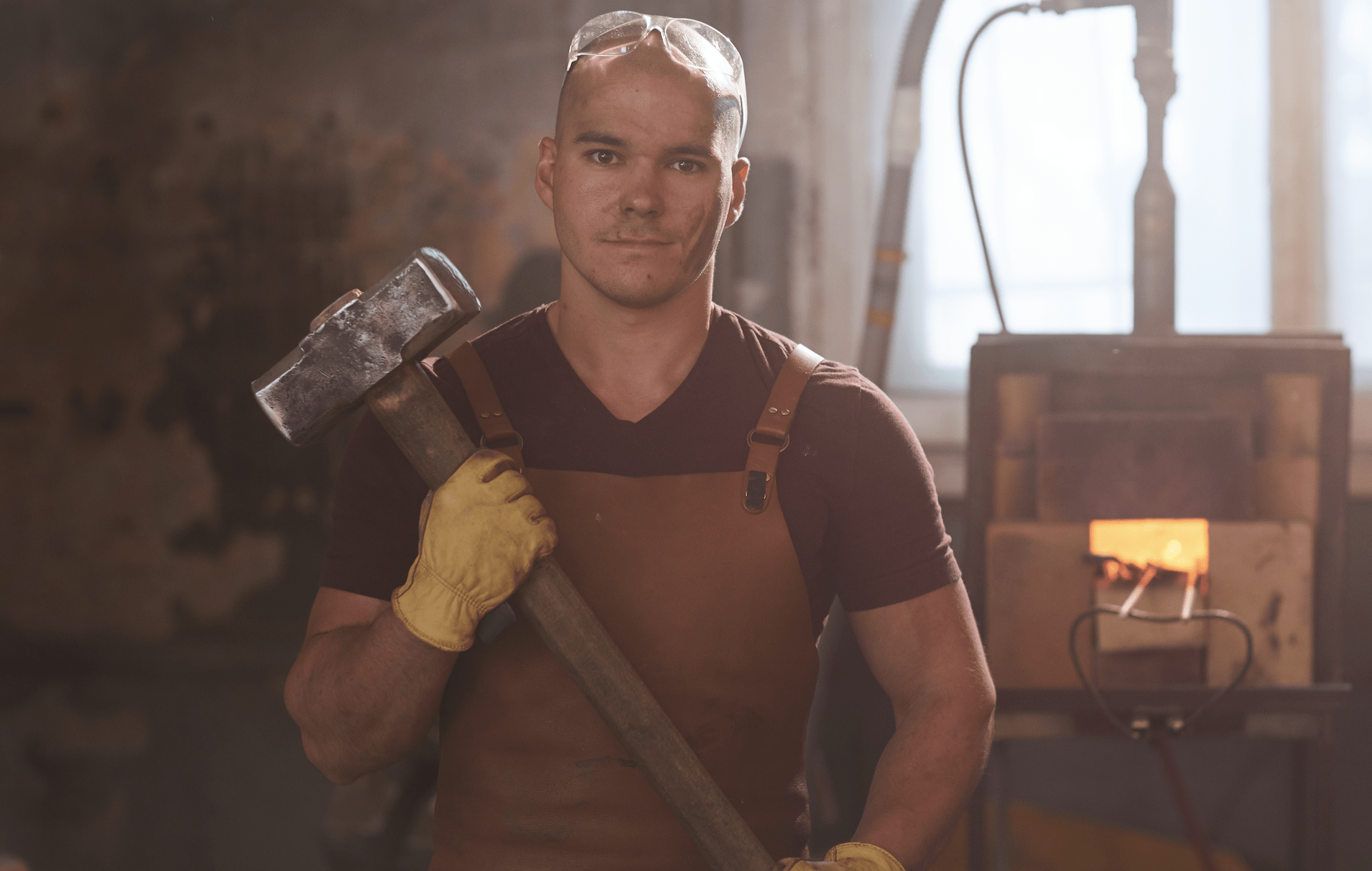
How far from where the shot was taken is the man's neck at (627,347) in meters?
1.37

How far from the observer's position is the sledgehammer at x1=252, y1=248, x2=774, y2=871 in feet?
3.74

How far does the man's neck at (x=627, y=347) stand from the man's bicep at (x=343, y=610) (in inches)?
16.1

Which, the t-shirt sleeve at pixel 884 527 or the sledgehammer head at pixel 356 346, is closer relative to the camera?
the sledgehammer head at pixel 356 346

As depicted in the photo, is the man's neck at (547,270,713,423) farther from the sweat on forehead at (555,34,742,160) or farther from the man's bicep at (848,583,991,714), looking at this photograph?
the man's bicep at (848,583,991,714)

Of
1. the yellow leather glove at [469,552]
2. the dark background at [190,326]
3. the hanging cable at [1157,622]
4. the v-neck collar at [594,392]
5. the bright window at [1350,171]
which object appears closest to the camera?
the yellow leather glove at [469,552]

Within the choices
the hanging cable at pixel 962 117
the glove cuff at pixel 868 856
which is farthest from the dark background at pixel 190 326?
the glove cuff at pixel 868 856

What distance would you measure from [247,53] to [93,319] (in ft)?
2.78

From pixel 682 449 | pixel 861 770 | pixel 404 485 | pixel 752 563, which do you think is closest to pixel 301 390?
pixel 404 485

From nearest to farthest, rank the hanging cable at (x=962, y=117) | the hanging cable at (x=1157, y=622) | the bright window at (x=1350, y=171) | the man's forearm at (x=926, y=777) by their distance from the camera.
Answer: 1. the man's forearm at (x=926, y=777)
2. the hanging cable at (x=1157, y=622)
3. the hanging cable at (x=962, y=117)
4. the bright window at (x=1350, y=171)

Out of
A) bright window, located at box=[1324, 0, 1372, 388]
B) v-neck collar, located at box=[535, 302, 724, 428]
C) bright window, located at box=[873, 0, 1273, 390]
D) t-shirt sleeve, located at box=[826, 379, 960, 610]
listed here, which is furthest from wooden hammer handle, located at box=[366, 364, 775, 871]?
bright window, located at box=[1324, 0, 1372, 388]

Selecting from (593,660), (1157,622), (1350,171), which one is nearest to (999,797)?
(1157,622)

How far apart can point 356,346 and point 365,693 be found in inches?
16.6

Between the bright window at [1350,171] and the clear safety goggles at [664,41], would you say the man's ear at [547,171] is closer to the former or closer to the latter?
the clear safety goggles at [664,41]

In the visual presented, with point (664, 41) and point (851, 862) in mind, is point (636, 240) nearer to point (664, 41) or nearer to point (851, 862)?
point (664, 41)
